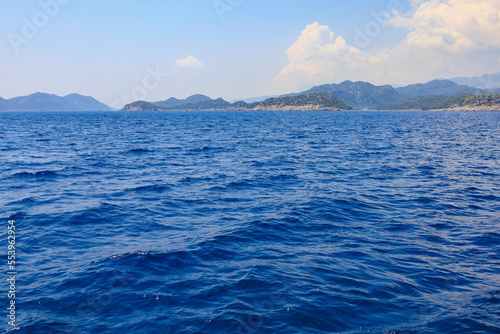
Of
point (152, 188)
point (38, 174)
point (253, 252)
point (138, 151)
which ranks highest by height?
point (138, 151)

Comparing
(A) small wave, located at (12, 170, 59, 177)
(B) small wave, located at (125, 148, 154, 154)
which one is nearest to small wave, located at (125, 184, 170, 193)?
(A) small wave, located at (12, 170, 59, 177)

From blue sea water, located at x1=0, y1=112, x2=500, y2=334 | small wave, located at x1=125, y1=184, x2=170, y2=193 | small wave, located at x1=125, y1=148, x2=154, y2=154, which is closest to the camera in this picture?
blue sea water, located at x1=0, y1=112, x2=500, y2=334

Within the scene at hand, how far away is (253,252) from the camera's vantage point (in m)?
13.6

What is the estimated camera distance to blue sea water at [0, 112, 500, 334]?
9.18 meters

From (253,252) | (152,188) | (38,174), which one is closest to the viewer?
(253,252)

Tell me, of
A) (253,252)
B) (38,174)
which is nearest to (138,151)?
(38,174)

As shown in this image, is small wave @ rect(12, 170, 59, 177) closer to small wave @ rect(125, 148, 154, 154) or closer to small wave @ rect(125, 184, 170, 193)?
small wave @ rect(125, 184, 170, 193)

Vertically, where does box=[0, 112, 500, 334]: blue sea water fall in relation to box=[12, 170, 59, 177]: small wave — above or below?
below

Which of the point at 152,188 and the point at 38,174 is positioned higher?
the point at 38,174

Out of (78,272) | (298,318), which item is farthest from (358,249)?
(78,272)

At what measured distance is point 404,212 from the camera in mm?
18875

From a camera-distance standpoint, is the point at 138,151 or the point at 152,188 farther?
the point at 138,151

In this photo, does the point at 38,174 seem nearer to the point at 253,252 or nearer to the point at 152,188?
the point at 152,188

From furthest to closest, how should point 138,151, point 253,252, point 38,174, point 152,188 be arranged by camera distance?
point 138,151 → point 38,174 → point 152,188 → point 253,252
